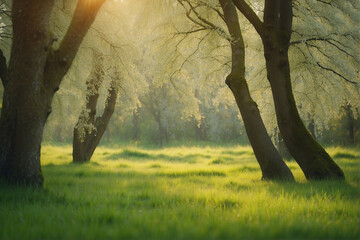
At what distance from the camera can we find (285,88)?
6.86 metres

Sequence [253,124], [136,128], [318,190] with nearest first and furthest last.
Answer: [318,190], [253,124], [136,128]

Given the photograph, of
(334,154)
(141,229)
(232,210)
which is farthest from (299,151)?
(334,154)

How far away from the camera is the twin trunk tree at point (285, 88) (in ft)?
21.5

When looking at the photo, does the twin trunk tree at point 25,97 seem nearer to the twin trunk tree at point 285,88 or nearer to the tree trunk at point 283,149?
the twin trunk tree at point 285,88

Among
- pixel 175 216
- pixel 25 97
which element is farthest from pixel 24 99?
pixel 175 216

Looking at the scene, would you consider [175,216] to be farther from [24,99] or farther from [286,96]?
[286,96]

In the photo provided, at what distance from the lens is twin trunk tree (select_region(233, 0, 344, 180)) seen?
257 inches

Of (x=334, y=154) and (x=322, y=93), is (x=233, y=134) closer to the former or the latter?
(x=334, y=154)

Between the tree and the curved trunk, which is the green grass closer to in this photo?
the tree

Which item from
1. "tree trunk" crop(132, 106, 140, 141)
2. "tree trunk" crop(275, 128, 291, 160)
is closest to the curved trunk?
"tree trunk" crop(275, 128, 291, 160)

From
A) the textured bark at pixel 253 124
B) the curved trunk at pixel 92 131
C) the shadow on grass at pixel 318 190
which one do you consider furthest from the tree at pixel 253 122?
the curved trunk at pixel 92 131

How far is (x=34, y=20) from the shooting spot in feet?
15.9

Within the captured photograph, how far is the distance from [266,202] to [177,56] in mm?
6747

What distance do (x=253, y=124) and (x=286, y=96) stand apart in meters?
1.08
